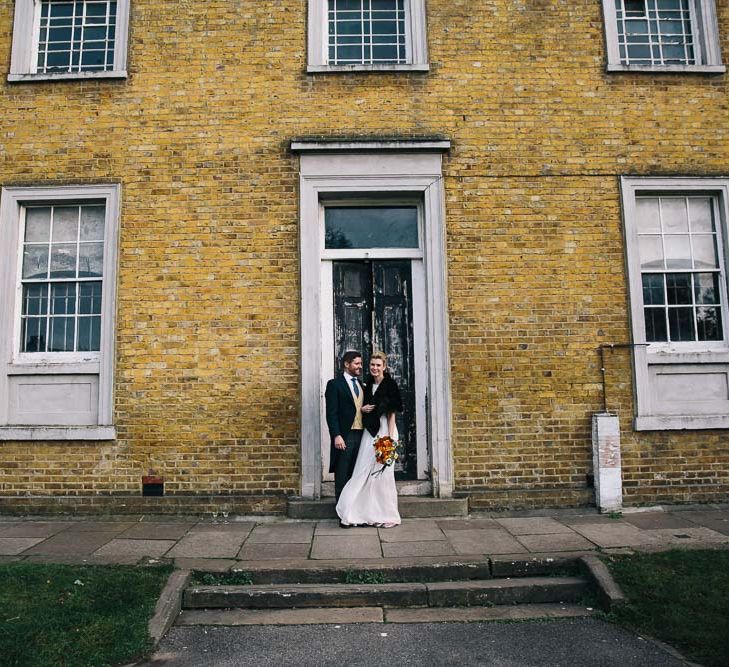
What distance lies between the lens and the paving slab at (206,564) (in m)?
4.99

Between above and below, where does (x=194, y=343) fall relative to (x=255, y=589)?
above

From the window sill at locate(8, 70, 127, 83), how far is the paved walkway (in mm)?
5447

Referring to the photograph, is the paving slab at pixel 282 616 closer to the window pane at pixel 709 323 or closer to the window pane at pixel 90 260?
the window pane at pixel 90 260

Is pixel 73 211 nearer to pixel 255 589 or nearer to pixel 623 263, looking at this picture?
pixel 255 589

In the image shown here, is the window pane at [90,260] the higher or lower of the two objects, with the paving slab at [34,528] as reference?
higher

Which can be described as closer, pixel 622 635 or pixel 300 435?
pixel 622 635

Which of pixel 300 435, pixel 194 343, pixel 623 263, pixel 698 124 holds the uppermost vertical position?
pixel 698 124

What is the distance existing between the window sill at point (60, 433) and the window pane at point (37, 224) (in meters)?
2.42

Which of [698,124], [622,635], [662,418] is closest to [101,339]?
[622,635]

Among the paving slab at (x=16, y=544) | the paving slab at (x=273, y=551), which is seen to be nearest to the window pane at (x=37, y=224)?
the paving slab at (x=16, y=544)

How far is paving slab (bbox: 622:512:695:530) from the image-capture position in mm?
6168

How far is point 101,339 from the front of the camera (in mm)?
7043

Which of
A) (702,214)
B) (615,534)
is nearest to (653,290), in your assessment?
(702,214)

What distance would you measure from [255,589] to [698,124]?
758 centimetres
